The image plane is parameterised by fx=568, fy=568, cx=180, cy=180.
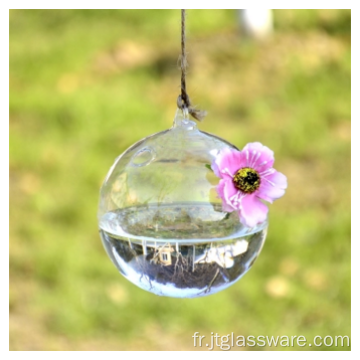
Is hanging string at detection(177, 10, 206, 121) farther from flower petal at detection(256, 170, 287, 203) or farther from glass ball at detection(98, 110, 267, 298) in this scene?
flower petal at detection(256, 170, 287, 203)

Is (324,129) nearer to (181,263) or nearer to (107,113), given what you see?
(107,113)
